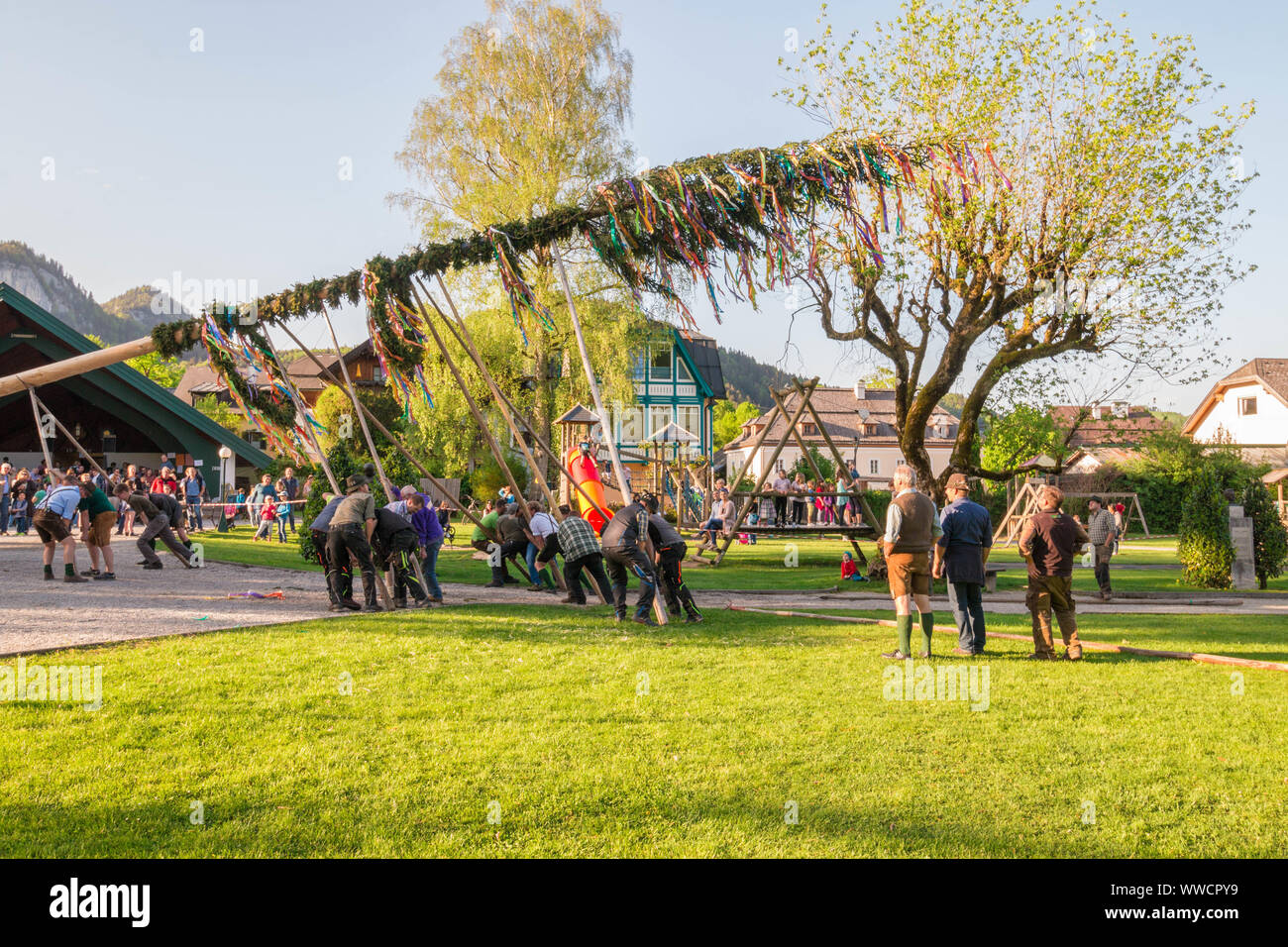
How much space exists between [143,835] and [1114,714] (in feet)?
21.6

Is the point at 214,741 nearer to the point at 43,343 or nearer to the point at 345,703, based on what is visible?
the point at 345,703

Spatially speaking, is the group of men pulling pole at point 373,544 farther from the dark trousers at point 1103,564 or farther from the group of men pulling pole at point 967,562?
the dark trousers at point 1103,564

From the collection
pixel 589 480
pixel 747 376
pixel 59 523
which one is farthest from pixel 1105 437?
pixel 747 376

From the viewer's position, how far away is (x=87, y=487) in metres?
16.6

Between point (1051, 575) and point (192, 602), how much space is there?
36.5 feet

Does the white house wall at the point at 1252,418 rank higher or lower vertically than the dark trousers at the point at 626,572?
higher

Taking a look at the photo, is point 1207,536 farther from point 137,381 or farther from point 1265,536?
point 137,381

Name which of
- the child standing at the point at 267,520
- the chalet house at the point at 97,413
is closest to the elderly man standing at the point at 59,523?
the chalet house at the point at 97,413

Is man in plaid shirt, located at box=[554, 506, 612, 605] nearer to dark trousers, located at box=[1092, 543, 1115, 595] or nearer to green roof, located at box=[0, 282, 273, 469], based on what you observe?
dark trousers, located at box=[1092, 543, 1115, 595]

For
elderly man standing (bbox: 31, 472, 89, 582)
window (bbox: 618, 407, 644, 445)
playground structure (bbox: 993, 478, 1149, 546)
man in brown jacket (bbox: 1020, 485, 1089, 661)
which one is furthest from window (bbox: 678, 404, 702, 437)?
man in brown jacket (bbox: 1020, 485, 1089, 661)

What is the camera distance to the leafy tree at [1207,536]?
63.9 feet

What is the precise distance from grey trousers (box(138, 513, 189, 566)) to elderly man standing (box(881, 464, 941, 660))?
1398 centimetres

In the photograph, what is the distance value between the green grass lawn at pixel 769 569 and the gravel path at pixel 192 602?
5.63 feet
